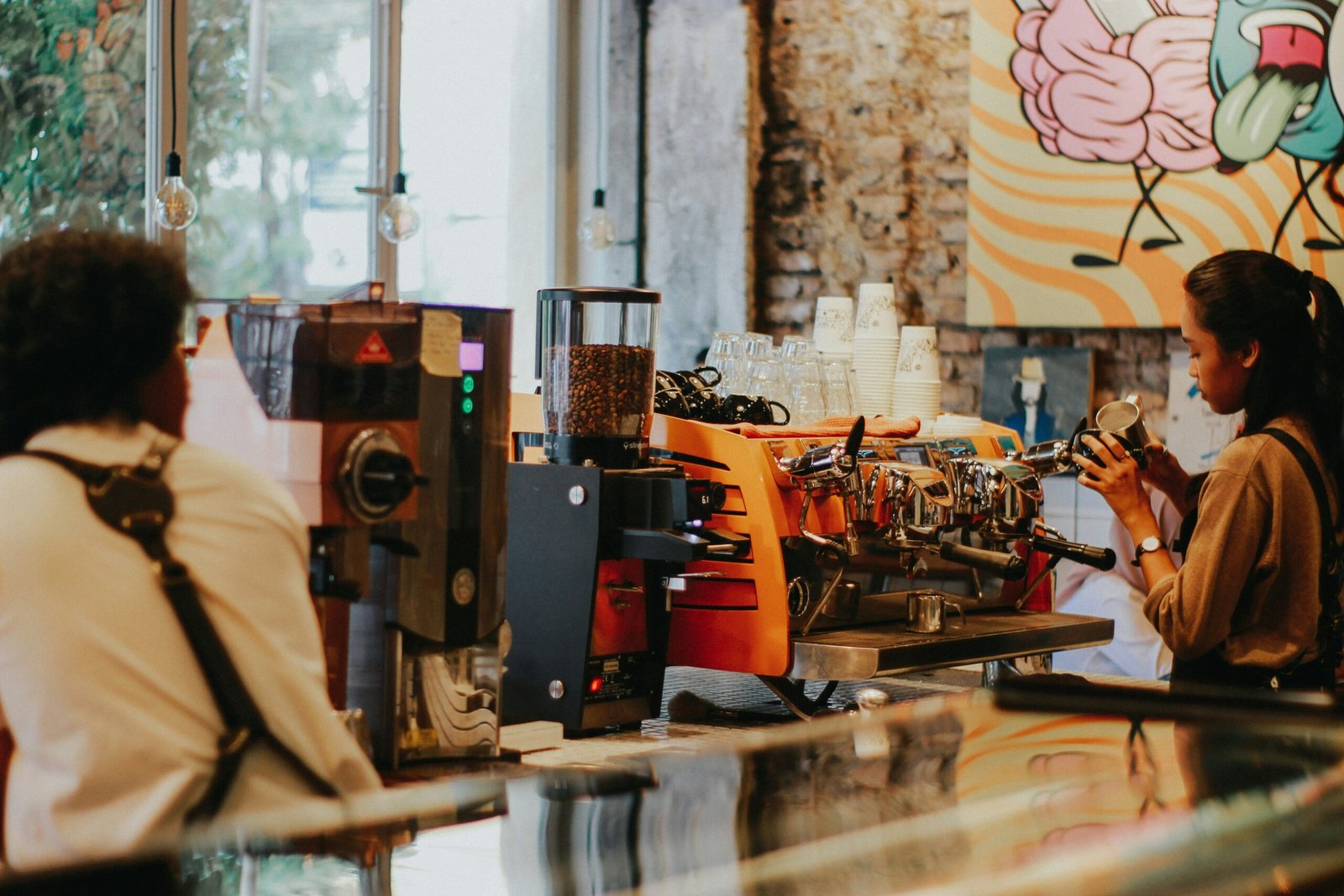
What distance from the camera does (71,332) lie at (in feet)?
4.29

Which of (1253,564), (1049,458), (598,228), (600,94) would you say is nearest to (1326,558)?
(1253,564)

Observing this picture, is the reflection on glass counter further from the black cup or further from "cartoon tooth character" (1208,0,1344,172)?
"cartoon tooth character" (1208,0,1344,172)

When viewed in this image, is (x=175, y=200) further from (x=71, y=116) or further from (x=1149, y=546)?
(x=1149, y=546)

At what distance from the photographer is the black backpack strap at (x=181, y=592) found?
4.11 feet

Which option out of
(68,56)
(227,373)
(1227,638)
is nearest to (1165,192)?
(1227,638)

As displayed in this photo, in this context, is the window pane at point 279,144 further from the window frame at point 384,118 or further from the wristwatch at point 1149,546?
the wristwatch at point 1149,546

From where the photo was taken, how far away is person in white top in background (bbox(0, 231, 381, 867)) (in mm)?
1219

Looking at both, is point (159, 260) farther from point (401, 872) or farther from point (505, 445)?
point (505, 445)

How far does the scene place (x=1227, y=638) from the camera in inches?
89.2

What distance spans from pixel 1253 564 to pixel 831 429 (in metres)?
0.74

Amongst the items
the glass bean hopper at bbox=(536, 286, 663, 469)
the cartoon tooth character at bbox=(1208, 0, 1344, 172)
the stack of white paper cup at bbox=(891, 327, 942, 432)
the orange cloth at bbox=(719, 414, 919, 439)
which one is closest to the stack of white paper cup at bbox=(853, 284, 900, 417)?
the stack of white paper cup at bbox=(891, 327, 942, 432)

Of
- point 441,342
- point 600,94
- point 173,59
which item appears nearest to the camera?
point 441,342

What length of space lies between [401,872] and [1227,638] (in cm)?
152

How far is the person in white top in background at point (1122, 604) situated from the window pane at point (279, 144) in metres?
2.40
